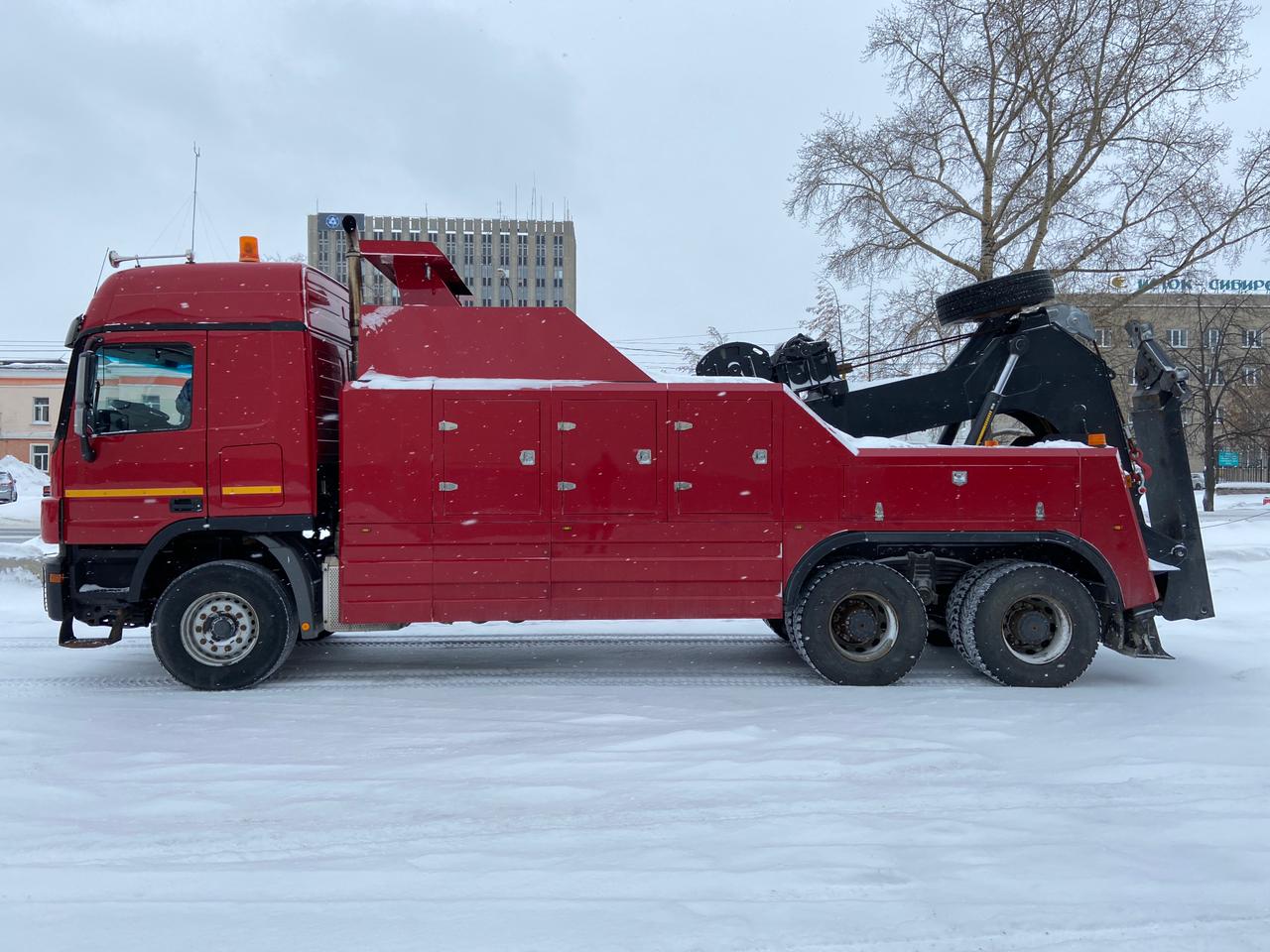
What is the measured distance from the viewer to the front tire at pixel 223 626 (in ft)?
21.4

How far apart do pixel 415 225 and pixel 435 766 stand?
4211 cm

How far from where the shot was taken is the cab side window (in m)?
6.54

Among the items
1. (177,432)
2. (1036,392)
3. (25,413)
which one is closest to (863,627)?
(1036,392)

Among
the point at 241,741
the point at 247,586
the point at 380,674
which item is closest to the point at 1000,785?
the point at 241,741

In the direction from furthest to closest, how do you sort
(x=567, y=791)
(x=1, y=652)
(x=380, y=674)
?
1. (x=1, y=652)
2. (x=380, y=674)
3. (x=567, y=791)

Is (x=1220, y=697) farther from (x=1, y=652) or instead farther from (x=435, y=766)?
(x=1, y=652)

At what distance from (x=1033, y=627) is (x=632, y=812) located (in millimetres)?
4108

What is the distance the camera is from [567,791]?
4375 mm

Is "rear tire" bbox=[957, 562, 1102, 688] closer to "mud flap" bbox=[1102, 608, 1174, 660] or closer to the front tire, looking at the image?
"mud flap" bbox=[1102, 608, 1174, 660]

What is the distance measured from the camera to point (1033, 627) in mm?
6832

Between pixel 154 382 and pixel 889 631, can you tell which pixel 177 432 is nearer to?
pixel 154 382

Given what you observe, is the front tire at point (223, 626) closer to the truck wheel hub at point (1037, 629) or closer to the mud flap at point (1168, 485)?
the truck wheel hub at point (1037, 629)

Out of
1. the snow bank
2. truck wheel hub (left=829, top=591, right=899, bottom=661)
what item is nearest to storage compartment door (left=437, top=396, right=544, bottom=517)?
truck wheel hub (left=829, top=591, right=899, bottom=661)

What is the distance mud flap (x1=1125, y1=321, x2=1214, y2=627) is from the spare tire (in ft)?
2.63
